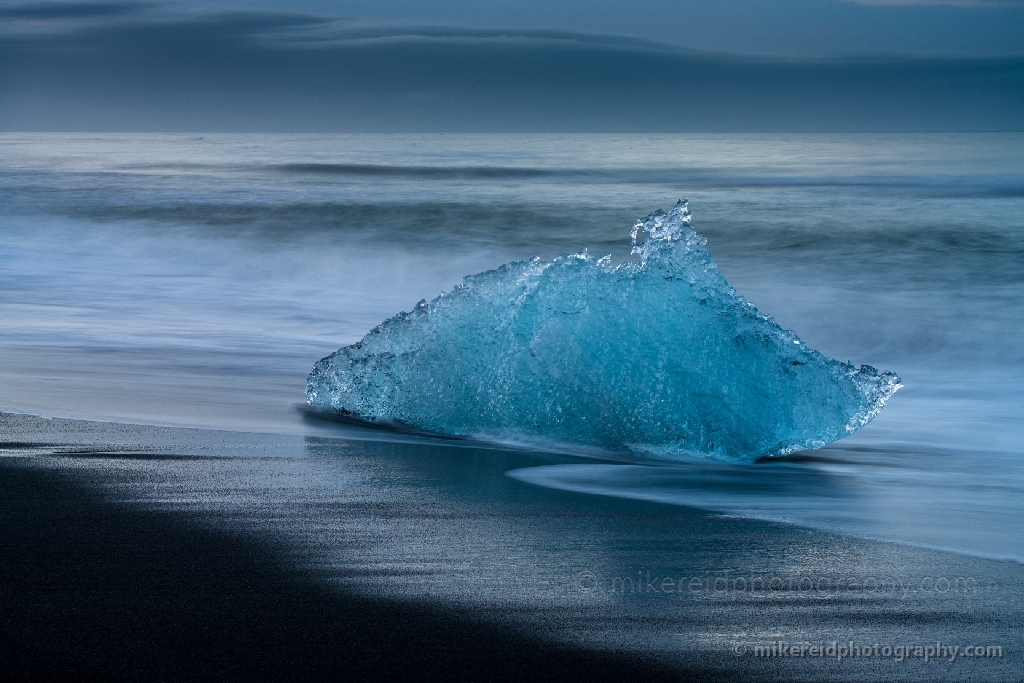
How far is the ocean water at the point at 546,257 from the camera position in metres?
4.03

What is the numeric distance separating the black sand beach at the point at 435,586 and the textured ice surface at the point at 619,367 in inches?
28.6

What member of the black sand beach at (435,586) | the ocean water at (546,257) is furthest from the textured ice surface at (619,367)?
the black sand beach at (435,586)

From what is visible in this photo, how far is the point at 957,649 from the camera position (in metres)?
2.47

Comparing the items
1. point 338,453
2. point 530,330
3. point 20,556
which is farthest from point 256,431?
point 20,556

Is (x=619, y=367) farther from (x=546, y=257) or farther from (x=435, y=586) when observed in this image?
(x=546, y=257)

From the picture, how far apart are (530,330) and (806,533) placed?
1600 millimetres

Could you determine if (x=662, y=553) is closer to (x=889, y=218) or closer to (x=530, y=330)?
(x=530, y=330)

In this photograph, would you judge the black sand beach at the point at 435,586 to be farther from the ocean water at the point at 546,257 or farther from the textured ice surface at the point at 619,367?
the textured ice surface at the point at 619,367

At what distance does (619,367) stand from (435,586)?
180cm

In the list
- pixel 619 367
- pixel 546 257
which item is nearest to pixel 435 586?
pixel 619 367

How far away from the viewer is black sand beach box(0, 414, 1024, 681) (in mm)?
2361

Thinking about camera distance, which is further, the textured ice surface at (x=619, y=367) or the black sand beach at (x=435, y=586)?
the textured ice surface at (x=619, y=367)

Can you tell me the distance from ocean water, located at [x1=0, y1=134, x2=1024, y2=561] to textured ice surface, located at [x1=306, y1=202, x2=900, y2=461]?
179 millimetres

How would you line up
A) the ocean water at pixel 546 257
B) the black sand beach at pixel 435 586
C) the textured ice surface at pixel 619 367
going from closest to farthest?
the black sand beach at pixel 435 586 < the ocean water at pixel 546 257 < the textured ice surface at pixel 619 367
